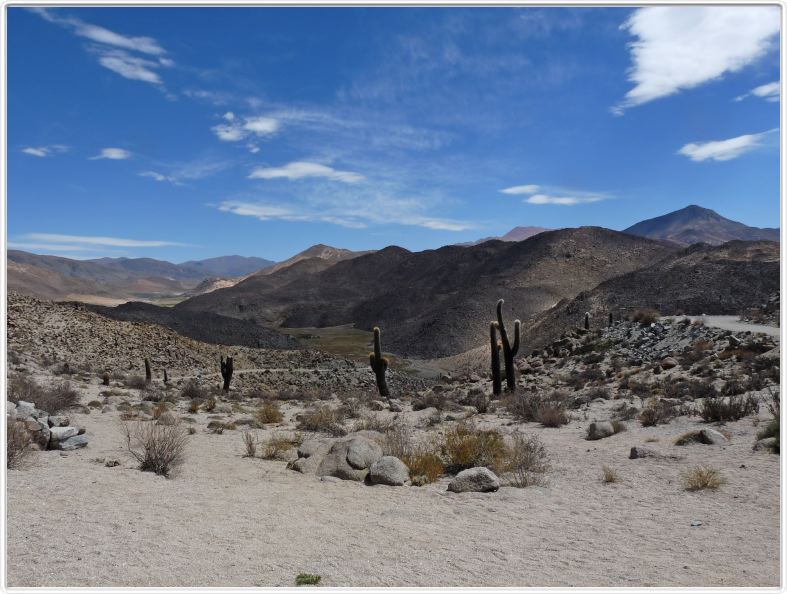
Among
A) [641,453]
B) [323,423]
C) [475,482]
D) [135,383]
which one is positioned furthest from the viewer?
[135,383]

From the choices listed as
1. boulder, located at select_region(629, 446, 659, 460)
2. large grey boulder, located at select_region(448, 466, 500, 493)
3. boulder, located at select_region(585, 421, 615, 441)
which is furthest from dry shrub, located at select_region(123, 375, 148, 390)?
boulder, located at select_region(629, 446, 659, 460)

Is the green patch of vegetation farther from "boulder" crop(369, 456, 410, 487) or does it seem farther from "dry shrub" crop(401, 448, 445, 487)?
"dry shrub" crop(401, 448, 445, 487)

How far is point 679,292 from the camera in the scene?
57.5 meters

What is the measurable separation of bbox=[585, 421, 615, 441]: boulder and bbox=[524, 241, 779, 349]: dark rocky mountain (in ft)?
111

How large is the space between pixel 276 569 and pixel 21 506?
12.8 feet

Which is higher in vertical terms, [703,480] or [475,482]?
[703,480]

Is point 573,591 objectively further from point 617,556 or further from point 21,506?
point 21,506

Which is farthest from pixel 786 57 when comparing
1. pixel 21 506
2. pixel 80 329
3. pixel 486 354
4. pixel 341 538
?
pixel 486 354

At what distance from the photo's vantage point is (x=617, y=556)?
6.50 meters

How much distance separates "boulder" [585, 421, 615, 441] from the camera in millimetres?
14102

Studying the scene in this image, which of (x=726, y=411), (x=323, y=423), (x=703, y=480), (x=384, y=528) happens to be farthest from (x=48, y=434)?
(x=726, y=411)

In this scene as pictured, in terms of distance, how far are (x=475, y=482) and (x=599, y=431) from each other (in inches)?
228

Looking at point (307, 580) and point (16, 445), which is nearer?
point (307, 580)

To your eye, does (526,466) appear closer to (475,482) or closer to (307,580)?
(475,482)
